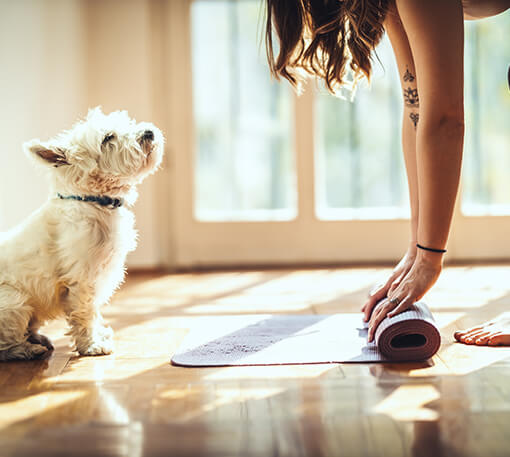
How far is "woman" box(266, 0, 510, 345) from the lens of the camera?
1613 millimetres

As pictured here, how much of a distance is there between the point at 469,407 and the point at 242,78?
2.68 metres

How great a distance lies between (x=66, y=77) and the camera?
3336 mm

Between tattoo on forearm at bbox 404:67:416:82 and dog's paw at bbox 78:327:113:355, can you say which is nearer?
dog's paw at bbox 78:327:113:355

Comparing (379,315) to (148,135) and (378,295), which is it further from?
(148,135)

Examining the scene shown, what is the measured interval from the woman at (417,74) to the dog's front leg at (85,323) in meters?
0.68

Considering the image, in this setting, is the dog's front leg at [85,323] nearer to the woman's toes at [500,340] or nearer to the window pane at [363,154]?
the woman's toes at [500,340]

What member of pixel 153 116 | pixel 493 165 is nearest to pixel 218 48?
pixel 153 116

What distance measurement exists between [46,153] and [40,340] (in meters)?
0.51

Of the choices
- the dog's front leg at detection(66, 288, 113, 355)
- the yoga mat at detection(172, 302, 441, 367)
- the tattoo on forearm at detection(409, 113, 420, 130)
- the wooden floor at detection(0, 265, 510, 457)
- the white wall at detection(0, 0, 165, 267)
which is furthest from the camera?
the white wall at detection(0, 0, 165, 267)

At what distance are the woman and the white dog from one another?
0.55 meters

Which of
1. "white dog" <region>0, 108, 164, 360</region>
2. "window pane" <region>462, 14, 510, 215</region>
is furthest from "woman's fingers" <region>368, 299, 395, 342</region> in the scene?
"window pane" <region>462, 14, 510, 215</region>

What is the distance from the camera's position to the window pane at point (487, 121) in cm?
359

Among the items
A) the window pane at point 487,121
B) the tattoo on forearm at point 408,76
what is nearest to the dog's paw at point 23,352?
the tattoo on forearm at point 408,76

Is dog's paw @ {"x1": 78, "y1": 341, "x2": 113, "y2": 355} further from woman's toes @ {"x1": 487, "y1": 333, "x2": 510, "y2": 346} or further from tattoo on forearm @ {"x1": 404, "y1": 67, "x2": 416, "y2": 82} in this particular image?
tattoo on forearm @ {"x1": 404, "y1": 67, "x2": 416, "y2": 82}
